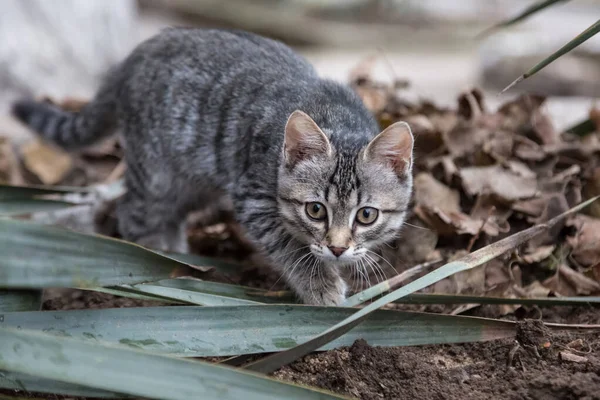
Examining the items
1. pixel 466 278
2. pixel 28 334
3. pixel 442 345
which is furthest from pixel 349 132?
pixel 28 334

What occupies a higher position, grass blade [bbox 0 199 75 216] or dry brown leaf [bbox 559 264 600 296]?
dry brown leaf [bbox 559 264 600 296]

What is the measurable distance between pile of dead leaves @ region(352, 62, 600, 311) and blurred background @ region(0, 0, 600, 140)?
0.42 meters

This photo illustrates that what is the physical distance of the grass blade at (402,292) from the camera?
262 centimetres

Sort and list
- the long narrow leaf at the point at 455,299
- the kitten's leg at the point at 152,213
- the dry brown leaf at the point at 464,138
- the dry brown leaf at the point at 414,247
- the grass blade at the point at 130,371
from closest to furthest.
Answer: the grass blade at the point at 130,371, the long narrow leaf at the point at 455,299, the dry brown leaf at the point at 414,247, the kitten's leg at the point at 152,213, the dry brown leaf at the point at 464,138

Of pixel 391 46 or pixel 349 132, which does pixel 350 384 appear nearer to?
pixel 349 132

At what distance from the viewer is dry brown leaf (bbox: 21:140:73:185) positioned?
217 inches

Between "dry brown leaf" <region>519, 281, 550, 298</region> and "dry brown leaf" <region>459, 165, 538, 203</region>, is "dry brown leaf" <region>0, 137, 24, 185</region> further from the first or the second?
"dry brown leaf" <region>519, 281, 550, 298</region>

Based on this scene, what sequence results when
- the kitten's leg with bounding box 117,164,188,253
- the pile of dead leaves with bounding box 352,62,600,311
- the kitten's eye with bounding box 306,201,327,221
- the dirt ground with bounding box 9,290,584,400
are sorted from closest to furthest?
the dirt ground with bounding box 9,290,584,400
the kitten's eye with bounding box 306,201,327,221
the pile of dead leaves with bounding box 352,62,600,311
the kitten's leg with bounding box 117,164,188,253

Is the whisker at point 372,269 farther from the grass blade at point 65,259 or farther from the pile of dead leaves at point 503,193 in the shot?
the grass blade at point 65,259

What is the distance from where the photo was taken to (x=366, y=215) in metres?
3.52

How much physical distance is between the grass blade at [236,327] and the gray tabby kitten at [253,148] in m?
0.41

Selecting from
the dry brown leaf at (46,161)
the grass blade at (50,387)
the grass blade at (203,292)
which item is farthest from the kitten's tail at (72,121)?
the grass blade at (50,387)

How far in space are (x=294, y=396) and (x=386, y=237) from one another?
57.1 inches

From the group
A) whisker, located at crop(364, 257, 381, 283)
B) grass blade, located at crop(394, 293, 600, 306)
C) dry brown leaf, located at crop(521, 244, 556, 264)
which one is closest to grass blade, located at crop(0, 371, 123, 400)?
grass blade, located at crop(394, 293, 600, 306)
